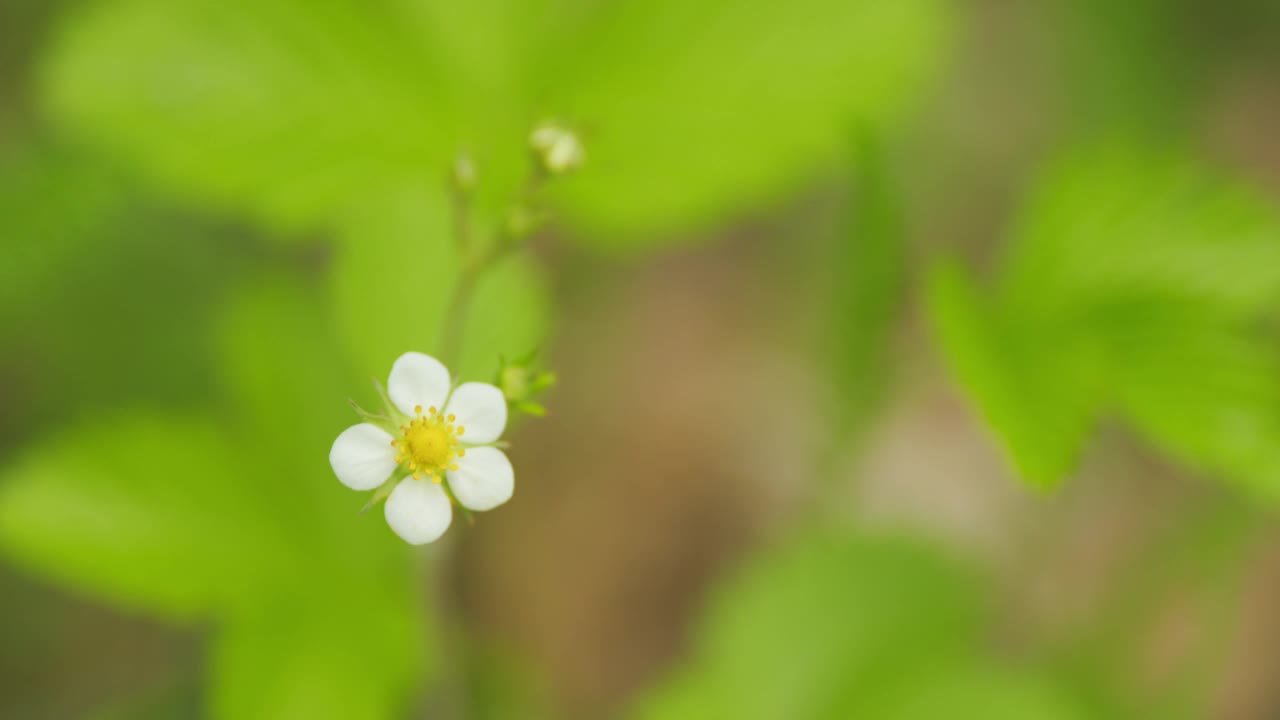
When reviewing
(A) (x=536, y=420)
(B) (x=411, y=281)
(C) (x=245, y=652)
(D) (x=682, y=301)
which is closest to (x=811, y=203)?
(D) (x=682, y=301)

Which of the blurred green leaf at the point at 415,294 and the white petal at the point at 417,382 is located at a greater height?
the blurred green leaf at the point at 415,294

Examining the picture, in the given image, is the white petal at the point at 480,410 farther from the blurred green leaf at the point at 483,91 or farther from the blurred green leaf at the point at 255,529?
the blurred green leaf at the point at 483,91

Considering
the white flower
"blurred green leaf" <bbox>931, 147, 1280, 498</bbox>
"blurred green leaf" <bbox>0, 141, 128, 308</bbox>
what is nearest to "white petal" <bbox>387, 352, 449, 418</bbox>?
the white flower

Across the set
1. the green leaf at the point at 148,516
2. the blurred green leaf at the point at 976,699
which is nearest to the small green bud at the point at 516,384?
the green leaf at the point at 148,516

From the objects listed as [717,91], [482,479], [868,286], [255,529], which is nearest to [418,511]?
[482,479]

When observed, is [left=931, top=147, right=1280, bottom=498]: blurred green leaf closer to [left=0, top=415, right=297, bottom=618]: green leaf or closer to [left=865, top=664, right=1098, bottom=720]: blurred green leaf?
[left=865, top=664, right=1098, bottom=720]: blurred green leaf

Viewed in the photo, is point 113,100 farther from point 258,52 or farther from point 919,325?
point 919,325
